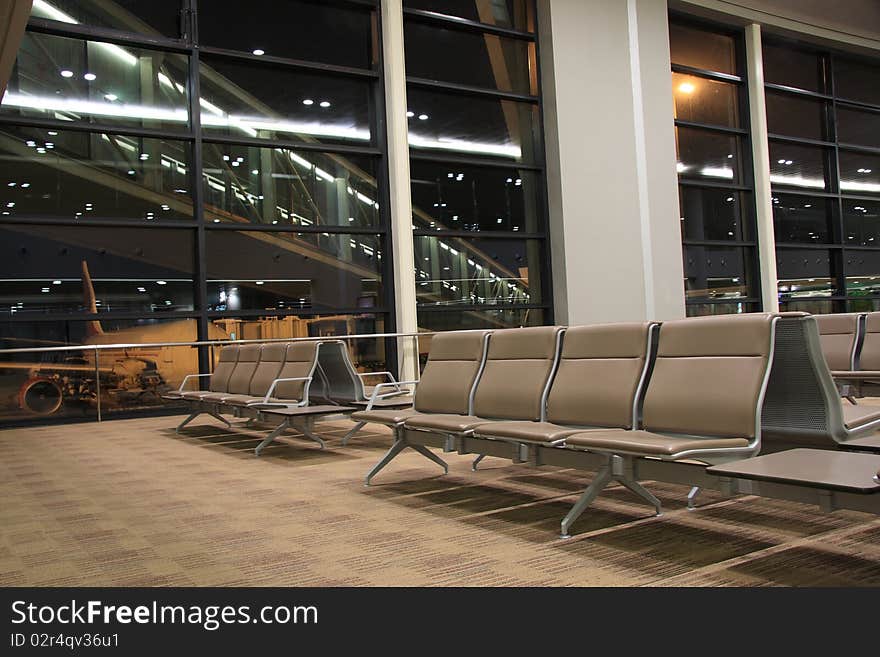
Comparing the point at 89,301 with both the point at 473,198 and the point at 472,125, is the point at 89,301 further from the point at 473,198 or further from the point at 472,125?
the point at 472,125

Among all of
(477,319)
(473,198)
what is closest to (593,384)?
(477,319)

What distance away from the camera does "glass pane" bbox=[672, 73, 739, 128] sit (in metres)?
12.9

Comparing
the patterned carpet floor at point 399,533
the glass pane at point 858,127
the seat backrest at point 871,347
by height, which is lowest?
the patterned carpet floor at point 399,533

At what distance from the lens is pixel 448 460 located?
488cm

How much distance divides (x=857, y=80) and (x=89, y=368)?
569 inches

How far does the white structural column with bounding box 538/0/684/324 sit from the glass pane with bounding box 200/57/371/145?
2909 millimetres

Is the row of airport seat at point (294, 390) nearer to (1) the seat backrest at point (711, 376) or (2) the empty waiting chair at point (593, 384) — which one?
(2) the empty waiting chair at point (593, 384)

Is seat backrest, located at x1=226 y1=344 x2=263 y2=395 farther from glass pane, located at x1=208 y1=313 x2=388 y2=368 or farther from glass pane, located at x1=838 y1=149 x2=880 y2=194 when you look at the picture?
glass pane, located at x1=838 y1=149 x2=880 y2=194

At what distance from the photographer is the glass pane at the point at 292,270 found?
364 inches

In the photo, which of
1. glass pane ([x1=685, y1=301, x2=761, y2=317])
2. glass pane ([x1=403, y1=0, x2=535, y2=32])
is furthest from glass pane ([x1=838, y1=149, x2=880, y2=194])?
glass pane ([x1=403, y1=0, x2=535, y2=32])

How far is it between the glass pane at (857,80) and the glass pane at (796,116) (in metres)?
0.72

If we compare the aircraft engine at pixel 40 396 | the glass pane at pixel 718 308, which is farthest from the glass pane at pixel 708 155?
the aircraft engine at pixel 40 396
